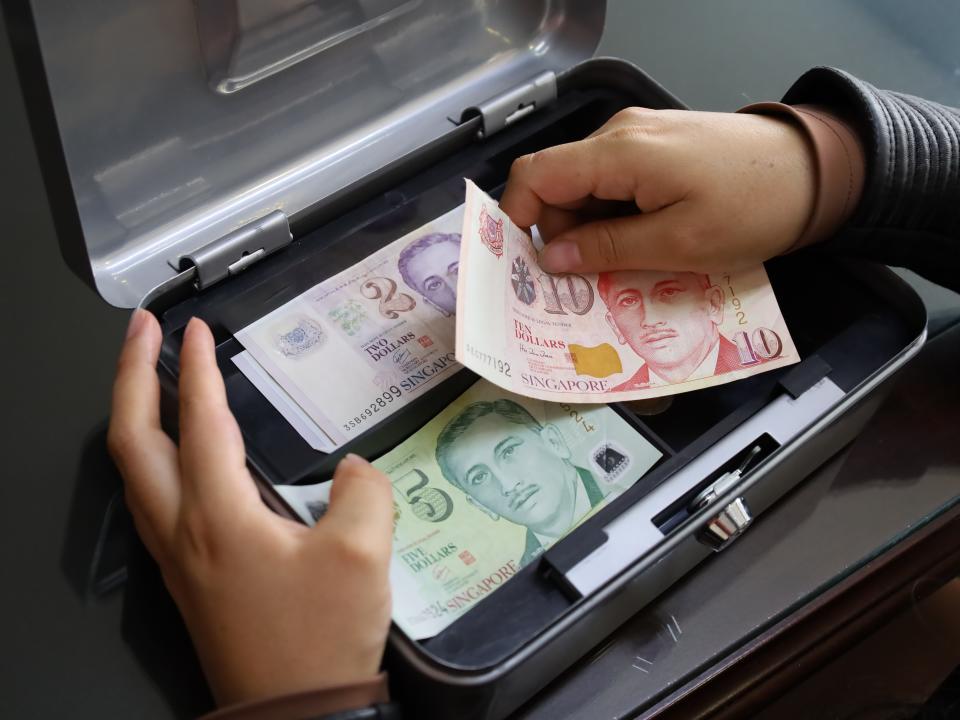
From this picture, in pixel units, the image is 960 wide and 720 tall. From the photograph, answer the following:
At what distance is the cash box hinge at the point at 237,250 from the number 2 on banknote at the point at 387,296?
66 mm

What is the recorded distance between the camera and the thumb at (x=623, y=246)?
2.21 feet

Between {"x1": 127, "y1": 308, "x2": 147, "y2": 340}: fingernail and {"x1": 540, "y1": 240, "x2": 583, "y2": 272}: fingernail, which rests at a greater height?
{"x1": 540, "y1": 240, "x2": 583, "y2": 272}: fingernail

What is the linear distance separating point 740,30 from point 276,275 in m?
0.56

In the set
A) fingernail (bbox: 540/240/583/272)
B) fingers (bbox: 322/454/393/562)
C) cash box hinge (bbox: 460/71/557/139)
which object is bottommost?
fingers (bbox: 322/454/393/562)

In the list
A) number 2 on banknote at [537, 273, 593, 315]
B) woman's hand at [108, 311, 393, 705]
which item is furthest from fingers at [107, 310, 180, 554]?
number 2 on banknote at [537, 273, 593, 315]

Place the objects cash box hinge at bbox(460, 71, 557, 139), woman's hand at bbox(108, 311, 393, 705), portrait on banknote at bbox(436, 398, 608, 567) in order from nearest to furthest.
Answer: woman's hand at bbox(108, 311, 393, 705), portrait on banknote at bbox(436, 398, 608, 567), cash box hinge at bbox(460, 71, 557, 139)

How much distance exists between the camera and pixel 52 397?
2.31 feet

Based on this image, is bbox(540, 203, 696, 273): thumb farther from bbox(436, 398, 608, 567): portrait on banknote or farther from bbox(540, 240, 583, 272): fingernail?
bbox(436, 398, 608, 567): portrait on banknote

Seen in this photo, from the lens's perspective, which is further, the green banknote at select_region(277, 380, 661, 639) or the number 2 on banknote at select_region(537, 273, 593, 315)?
the number 2 on banknote at select_region(537, 273, 593, 315)

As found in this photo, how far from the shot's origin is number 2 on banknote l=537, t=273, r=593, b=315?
696 millimetres

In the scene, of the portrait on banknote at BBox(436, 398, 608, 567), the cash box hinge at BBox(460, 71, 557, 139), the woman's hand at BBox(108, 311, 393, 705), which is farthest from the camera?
the cash box hinge at BBox(460, 71, 557, 139)

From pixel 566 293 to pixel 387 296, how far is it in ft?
0.41

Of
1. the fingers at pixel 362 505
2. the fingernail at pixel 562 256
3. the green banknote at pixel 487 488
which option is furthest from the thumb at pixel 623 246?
the fingers at pixel 362 505

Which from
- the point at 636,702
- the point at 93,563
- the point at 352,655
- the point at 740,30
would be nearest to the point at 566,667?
the point at 636,702
